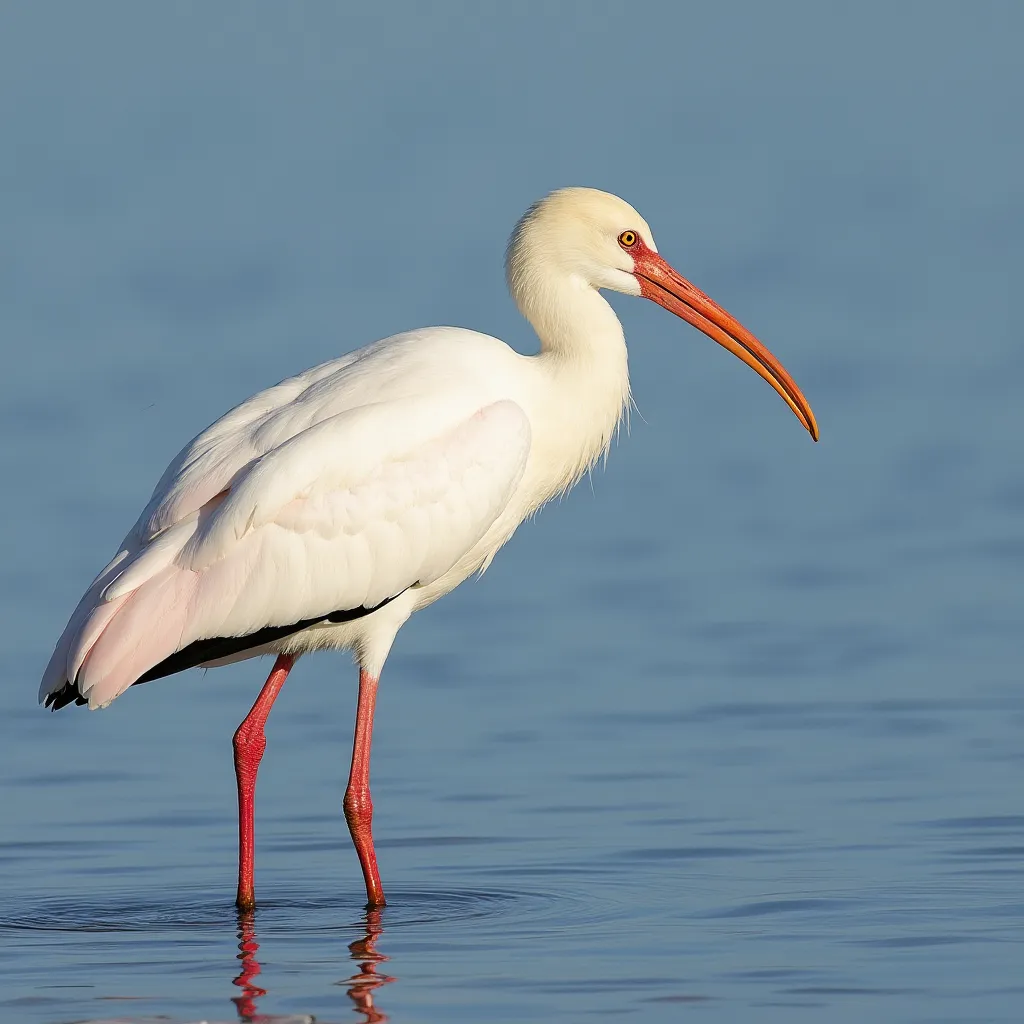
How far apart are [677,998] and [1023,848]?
2796mm

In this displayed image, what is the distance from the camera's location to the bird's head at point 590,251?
12188 mm

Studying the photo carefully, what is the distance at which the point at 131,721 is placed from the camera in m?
15.0

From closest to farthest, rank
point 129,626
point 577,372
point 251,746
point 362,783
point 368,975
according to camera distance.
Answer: point 368,975, point 129,626, point 362,783, point 577,372, point 251,746

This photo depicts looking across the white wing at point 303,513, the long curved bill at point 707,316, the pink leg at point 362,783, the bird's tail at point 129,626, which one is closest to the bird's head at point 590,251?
the long curved bill at point 707,316

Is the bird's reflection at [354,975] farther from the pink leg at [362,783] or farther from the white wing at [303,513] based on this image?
the white wing at [303,513]

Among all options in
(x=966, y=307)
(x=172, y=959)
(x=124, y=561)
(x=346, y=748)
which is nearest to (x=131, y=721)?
(x=346, y=748)

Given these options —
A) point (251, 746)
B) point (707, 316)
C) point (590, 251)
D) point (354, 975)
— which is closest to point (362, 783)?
point (251, 746)

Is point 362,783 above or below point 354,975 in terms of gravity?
above

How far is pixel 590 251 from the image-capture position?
1227 cm

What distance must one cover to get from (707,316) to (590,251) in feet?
2.63

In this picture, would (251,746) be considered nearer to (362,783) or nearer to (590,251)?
(362,783)

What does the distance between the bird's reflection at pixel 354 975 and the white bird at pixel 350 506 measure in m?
0.46

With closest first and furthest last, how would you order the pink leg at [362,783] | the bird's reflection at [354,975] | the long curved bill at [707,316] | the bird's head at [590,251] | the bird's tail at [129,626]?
the bird's reflection at [354,975] < the bird's tail at [129,626] < the pink leg at [362,783] < the bird's head at [590,251] < the long curved bill at [707,316]

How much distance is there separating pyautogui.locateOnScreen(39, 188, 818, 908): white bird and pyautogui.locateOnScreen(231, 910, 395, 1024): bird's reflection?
463 mm
